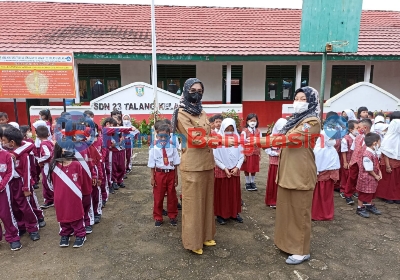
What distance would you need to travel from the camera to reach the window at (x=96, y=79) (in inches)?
468

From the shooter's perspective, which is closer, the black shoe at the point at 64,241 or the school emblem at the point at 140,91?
the black shoe at the point at 64,241

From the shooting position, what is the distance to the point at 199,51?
36.6ft

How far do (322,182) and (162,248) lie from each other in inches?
96.6

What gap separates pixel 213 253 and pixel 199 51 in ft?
29.8

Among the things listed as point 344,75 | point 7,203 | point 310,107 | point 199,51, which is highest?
point 199,51

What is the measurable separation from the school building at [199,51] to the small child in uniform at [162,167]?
24.7 feet

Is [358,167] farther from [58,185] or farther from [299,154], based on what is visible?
[58,185]

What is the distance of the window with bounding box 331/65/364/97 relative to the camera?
12.9m

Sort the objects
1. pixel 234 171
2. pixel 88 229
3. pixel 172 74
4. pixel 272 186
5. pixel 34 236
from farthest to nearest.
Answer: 1. pixel 172 74
2. pixel 272 186
3. pixel 234 171
4. pixel 88 229
5. pixel 34 236

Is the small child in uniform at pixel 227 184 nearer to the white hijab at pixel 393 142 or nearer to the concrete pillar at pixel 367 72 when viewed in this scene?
the white hijab at pixel 393 142

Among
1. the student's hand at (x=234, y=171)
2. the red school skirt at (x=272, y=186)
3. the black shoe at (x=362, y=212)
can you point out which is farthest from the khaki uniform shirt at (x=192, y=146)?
the black shoe at (x=362, y=212)

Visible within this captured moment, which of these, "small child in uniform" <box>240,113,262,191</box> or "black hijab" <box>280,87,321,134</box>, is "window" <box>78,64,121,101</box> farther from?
"black hijab" <box>280,87,321,134</box>

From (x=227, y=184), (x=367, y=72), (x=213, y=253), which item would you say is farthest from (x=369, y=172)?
(x=367, y=72)

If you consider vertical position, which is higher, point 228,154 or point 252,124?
point 252,124
